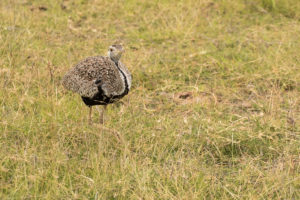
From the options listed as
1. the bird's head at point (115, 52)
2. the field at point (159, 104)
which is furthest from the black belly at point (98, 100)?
the bird's head at point (115, 52)

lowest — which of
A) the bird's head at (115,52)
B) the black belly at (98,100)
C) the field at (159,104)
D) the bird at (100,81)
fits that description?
the field at (159,104)

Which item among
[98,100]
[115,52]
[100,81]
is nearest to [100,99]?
[98,100]

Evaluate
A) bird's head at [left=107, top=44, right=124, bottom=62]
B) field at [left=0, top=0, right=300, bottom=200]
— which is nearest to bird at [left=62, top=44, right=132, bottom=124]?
bird's head at [left=107, top=44, right=124, bottom=62]

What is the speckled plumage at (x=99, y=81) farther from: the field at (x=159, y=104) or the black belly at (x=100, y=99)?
the field at (x=159, y=104)

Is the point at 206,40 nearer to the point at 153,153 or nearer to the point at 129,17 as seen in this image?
the point at 129,17

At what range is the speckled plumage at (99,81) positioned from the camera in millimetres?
4754

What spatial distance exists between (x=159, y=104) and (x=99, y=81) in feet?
3.48

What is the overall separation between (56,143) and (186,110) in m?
1.73

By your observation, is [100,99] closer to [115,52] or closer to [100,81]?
[100,81]

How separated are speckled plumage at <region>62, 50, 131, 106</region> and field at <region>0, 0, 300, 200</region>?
0.72ft

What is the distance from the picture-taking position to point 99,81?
480 centimetres

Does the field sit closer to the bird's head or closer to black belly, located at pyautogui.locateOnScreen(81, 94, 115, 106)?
black belly, located at pyautogui.locateOnScreen(81, 94, 115, 106)

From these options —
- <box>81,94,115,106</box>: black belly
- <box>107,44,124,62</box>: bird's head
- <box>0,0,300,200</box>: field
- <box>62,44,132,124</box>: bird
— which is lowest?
<box>0,0,300,200</box>: field

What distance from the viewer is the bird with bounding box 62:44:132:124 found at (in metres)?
4.75
